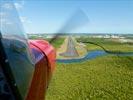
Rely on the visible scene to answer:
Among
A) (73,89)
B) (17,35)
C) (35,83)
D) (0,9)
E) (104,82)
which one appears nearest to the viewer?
(0,9)

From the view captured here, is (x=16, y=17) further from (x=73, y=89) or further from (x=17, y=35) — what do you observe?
(x=73, y=89)

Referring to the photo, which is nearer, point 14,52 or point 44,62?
point 14,52

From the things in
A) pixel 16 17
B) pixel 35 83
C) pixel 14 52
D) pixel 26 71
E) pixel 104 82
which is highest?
pixel 16 17

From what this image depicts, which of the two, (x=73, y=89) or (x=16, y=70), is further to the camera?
(x=73, y=89)

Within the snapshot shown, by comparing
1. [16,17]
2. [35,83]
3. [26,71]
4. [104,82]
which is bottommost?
[104,82]

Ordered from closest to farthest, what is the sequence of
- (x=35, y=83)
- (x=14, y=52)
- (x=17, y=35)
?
(x=14, y=52) → (x=17, y=35) → (x=35, y=83)

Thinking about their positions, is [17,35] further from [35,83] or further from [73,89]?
[73,89]

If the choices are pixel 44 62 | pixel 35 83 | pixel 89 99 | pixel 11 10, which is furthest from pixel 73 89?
pixel 11 10

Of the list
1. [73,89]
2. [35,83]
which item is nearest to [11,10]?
[35,83]

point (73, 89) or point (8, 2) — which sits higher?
point (8, 2)
